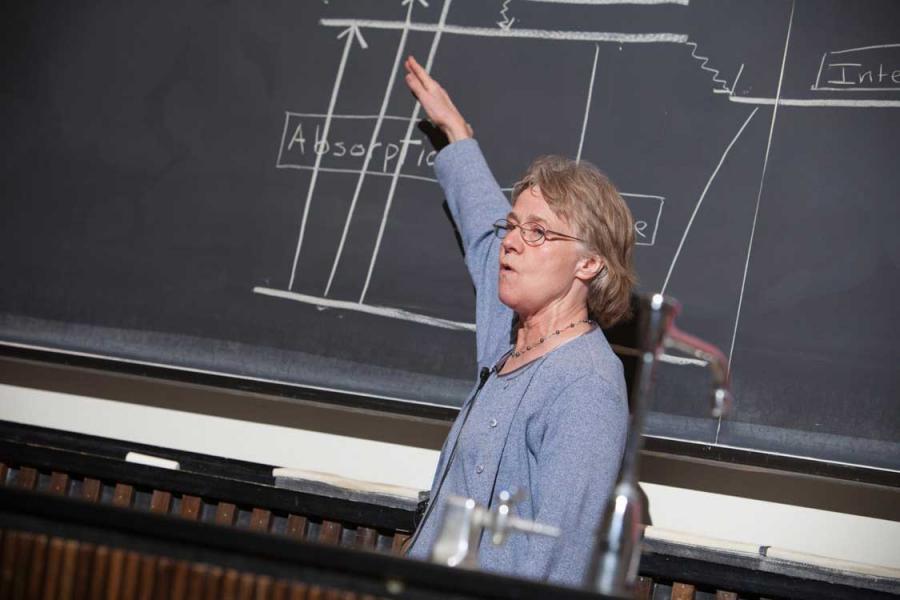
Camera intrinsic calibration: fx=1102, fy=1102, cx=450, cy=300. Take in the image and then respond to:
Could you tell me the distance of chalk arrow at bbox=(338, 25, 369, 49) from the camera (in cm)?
261

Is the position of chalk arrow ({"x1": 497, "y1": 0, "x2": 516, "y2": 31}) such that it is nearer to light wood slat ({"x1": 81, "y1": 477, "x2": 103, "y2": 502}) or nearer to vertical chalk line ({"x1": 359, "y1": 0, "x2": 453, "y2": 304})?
vertical chalk line ({"x1": 359, "y1": 0, "x2": 453, "y2": 304})

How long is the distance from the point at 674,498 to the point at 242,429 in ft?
3.38

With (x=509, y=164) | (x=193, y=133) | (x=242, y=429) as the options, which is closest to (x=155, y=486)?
(x=242, y=429)

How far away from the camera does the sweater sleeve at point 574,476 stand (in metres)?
1.93

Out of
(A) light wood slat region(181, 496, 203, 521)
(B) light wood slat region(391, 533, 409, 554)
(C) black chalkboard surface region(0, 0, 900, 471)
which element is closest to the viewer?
(C) black chalkboard surface region(0, 0, 900, 471)

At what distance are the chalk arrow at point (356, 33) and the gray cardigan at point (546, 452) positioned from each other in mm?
903

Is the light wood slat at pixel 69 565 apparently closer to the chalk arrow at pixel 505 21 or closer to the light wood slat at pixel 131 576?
the light wood slat at pixel 131 576

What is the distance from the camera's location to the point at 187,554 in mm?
1360

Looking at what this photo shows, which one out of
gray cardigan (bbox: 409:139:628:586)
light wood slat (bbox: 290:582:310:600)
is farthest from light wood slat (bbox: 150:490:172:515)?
light wood slat (bbox: 290:582:310:600)

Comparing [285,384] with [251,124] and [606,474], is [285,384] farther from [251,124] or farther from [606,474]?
[606,474]

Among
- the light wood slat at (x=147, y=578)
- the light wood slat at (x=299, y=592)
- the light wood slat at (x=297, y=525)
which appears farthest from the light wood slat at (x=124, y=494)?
the light wood slat at (x=299, y=592)

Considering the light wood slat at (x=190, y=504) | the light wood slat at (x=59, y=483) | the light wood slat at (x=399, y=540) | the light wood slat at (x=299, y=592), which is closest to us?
the light wood slat at (x=299, y=592)

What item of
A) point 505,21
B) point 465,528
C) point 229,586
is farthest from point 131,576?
point 505,21

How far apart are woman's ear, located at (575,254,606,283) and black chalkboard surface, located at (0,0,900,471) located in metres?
0.24
